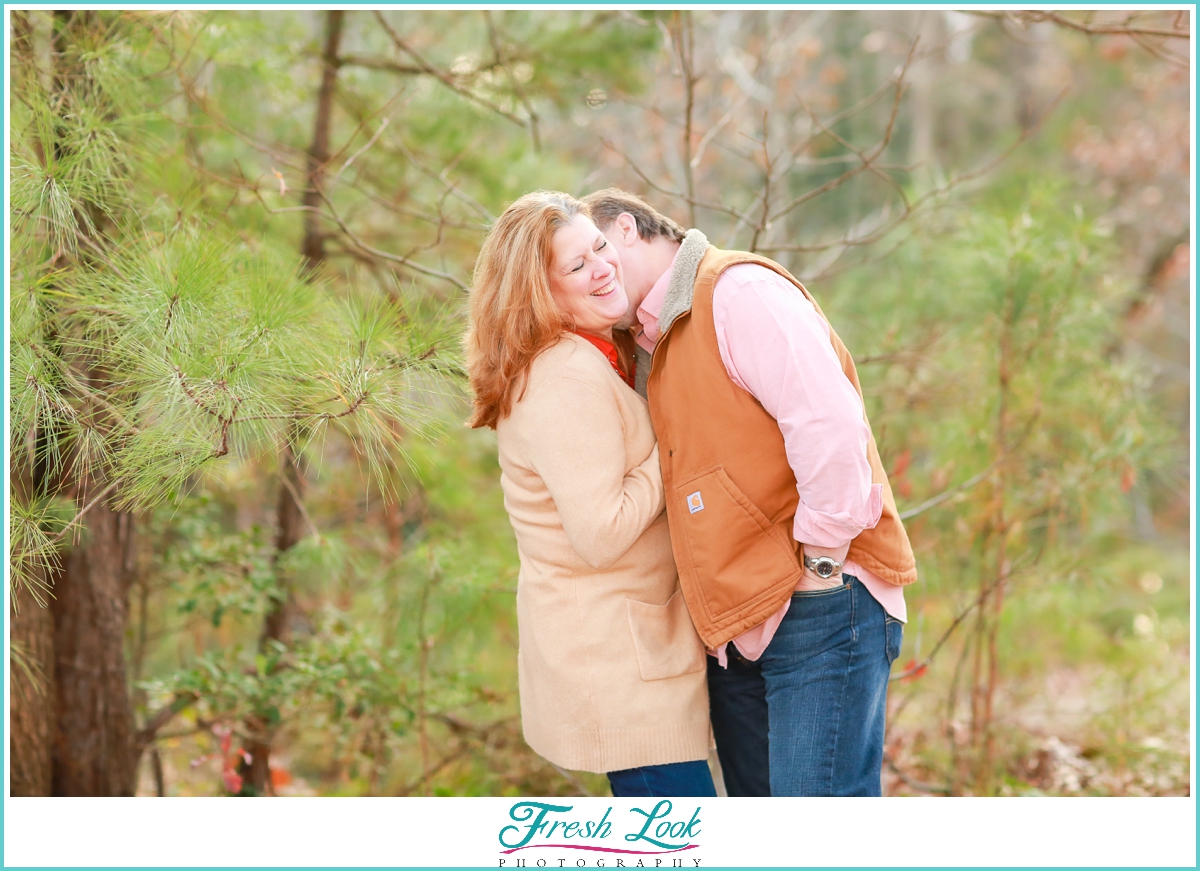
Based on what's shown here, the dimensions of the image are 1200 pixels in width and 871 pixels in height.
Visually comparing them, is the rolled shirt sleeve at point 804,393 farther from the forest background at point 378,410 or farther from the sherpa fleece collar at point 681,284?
the forest background at point 378,410

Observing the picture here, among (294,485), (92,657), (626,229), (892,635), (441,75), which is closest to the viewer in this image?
(892,635)

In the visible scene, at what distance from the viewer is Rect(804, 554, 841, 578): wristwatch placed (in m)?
1.68

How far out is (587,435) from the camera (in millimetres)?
1653

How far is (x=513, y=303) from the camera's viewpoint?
5.59 ft

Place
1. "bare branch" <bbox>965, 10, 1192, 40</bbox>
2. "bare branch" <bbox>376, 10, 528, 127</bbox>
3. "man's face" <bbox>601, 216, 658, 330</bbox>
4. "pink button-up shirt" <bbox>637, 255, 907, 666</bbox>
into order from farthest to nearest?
"bare branch" <bbox>376, 10, 528, 127</bbox> < "bare branch" <bbox>965, 10, 1192, 40</bbox> < "man's face" <bbox>601, 216, 658, 330</bbox> < "pink button-up shirt" <bbox>637, 255, 907, 666</bbox>

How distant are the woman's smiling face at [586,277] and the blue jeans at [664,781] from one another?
0.91 meters

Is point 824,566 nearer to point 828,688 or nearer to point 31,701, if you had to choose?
point 828,688

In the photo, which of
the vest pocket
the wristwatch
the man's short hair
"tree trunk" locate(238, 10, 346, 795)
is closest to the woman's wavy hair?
the man's short hair

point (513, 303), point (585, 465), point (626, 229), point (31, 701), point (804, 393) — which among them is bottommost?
point (31, 701)

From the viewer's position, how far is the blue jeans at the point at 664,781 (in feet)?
5.83

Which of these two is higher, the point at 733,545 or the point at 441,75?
the point at 441,75

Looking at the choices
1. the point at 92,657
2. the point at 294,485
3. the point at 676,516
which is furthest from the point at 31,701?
the point at 676,516

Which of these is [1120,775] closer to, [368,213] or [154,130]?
[368,213]

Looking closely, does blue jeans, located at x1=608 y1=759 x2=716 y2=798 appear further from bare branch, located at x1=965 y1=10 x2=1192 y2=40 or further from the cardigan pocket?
bare branch, located at x1=965 y1=10 x2=1192 y2=40
